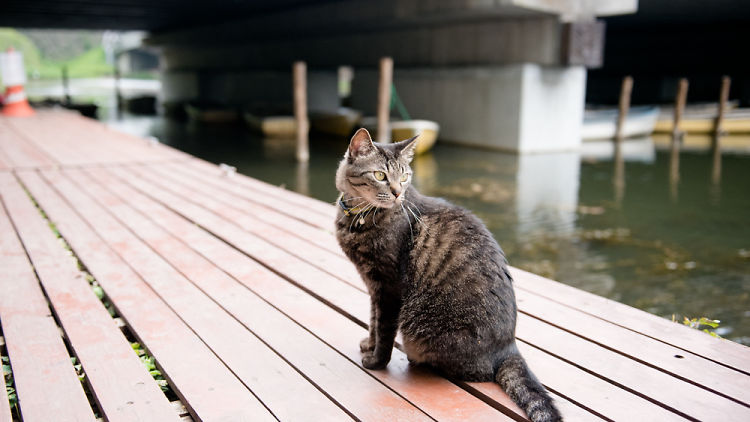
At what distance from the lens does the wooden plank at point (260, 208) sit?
3500 mm

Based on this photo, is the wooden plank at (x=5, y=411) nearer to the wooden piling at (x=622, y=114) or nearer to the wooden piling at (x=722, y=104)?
the wooden piling at (x=622, y=114)

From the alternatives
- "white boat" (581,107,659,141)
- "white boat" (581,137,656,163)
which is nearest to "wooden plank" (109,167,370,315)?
"white boat" (581,137,656,163)

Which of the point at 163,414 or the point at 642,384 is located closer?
the point at 163,414

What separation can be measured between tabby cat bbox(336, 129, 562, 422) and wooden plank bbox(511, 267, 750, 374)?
74 centimetres

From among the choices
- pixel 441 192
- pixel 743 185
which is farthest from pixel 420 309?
pixel 743 185

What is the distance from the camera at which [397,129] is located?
39.7ft

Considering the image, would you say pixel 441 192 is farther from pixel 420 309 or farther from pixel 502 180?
pixel 420 309

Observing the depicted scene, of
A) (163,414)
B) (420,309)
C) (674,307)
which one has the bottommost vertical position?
(674,307)

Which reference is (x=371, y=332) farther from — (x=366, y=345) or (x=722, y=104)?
(x=722, y=104)

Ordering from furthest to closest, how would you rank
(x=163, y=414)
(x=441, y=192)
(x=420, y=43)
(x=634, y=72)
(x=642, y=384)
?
(x=634, y=72) < (x=420, y=43) < (x=441, y=192) < (x=642, y=384) < (x=163, y=414)

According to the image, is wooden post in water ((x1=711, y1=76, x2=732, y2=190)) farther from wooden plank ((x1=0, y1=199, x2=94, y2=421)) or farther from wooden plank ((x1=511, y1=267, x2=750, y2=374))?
wooden plank ((x1=0, y1=199, x2=94, y2=421))

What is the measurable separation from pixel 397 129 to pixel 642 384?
10577mm

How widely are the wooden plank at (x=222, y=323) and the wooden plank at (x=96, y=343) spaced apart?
10.7 inches

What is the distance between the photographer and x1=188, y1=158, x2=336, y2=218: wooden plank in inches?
167
